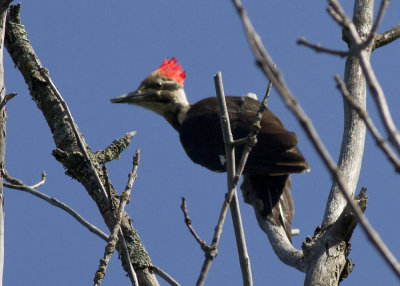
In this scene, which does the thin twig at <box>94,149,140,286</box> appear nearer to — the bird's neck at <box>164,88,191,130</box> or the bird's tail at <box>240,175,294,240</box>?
the bird's tail at <box>240,175,294,240</box>

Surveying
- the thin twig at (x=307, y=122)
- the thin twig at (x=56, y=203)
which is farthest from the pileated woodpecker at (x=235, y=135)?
the thin twig at (x=307, y=122)

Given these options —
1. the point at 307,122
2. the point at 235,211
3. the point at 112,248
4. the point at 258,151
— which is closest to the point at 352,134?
the point at 258,151

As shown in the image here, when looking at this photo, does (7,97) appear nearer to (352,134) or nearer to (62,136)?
(62,136)

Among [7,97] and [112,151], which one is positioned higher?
[112,151]

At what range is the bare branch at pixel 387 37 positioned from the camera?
13.2 ft

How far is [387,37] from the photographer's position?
13.2ft

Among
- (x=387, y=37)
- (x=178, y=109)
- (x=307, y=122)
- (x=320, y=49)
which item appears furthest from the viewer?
(x=178, y=109)

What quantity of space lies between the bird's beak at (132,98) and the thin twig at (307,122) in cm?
410

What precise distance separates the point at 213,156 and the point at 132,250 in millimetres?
1934

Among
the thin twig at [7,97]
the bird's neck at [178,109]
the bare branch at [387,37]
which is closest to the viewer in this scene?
the thin twig at [7,97]

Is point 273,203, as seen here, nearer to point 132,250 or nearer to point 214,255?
point 132,250

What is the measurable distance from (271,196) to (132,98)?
5.22 feet

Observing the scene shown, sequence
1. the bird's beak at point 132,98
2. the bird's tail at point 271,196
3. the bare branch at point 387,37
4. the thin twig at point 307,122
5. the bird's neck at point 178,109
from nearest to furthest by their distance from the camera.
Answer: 1. the thin twig at point 307,122
2. the bare branch at point 387,37
3. the bird's tail at point 271,196
4. the bird's beak at point 132,98
5. the bird's neck at point 178,109

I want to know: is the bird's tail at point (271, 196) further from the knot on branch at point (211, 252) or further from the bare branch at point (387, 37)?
the knot on branch at point (211, 252)
